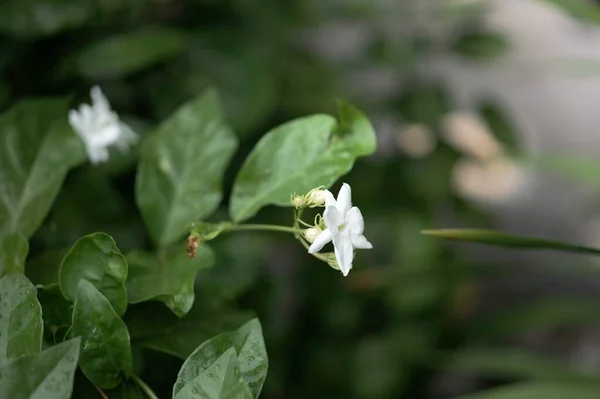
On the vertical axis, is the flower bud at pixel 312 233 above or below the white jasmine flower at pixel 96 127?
above

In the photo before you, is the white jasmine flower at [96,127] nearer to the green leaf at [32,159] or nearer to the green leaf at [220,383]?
the green leaf at [32,159]

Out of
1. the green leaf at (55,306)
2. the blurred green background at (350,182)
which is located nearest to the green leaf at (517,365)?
the blurred green background at (350,182)

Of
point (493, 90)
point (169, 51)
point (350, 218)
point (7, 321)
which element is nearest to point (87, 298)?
point (7, 321)

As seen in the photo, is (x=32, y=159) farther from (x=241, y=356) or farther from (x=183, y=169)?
(x=241, y=356)

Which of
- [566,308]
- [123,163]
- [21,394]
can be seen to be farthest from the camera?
[566,308]

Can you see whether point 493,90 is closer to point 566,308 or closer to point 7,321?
point 566,308

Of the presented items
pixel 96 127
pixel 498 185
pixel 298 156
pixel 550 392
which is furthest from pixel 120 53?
pixel 498 185
